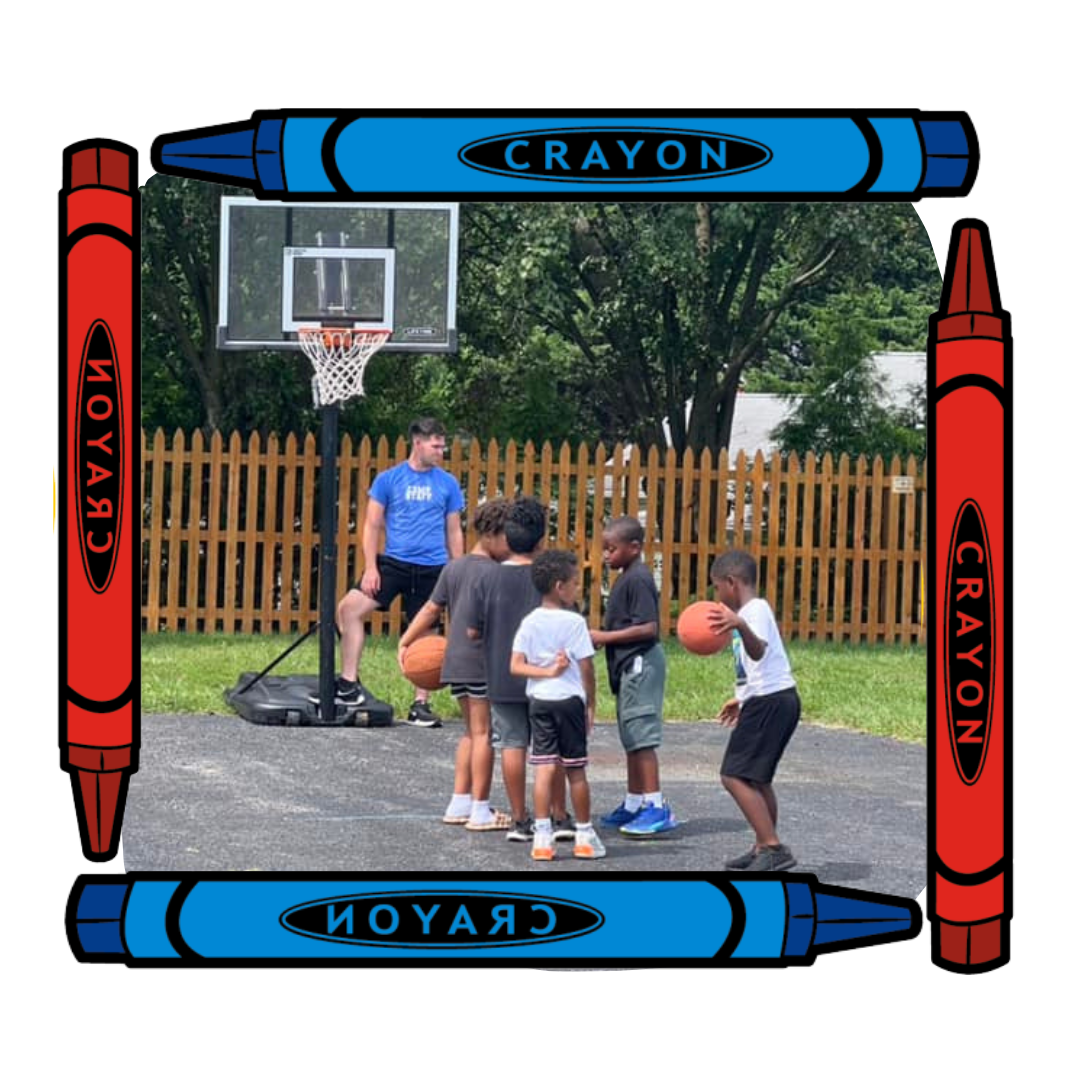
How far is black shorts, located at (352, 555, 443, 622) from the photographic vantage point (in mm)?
13047

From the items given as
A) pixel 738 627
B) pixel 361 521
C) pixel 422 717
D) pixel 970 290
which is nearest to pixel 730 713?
pixel 738 627

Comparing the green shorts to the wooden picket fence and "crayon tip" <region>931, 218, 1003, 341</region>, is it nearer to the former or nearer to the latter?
the wooden picket fence

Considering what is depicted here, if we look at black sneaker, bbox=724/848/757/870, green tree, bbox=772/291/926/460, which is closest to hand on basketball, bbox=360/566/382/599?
black sneaker, bbox=724/848/757/870

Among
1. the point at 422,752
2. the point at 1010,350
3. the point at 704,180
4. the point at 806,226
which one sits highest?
the point at 806,226

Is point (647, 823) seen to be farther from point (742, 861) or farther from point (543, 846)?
point (742, 861)

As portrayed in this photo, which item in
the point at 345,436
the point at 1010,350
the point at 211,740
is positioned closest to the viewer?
the point at 1010,350

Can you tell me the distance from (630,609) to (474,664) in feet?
2.46

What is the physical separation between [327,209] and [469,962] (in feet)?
24.4

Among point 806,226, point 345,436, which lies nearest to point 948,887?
point 345,436

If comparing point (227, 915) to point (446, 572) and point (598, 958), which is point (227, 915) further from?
point (446, 572)

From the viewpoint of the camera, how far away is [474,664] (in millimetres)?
9648

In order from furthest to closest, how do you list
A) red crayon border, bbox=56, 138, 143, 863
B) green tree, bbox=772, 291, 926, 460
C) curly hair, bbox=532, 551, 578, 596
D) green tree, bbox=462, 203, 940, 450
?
green tree, bbox=462, 203, 940, 450, green tree, bbox=772, 291, 926, 460, curly hair, bbox=532, 551, 578, 596, red crayon border, bbox=56, 138, 143, 863

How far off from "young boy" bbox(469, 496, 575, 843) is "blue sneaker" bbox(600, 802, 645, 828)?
0.45 metres

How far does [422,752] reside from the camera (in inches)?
471
